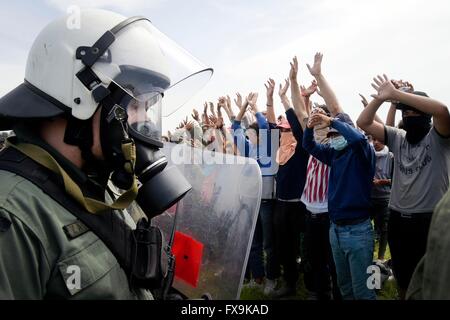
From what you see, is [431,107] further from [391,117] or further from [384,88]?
[391,117]

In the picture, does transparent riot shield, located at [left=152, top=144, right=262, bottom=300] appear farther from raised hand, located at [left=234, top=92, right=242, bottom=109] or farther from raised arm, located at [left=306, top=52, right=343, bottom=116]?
raised hand, located at [left=234, top=92, right=242, bottom=109]

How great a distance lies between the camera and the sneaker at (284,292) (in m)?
4.57

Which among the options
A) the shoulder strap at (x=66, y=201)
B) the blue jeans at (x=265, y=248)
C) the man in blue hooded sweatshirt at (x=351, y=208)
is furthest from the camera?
the blue jeans at (x=265, y=248)

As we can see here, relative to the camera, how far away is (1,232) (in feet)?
3.49

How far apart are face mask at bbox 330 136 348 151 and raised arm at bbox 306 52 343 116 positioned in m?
0.39

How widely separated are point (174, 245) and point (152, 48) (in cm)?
95

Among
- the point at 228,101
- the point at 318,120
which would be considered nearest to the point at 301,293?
the point at 318,120

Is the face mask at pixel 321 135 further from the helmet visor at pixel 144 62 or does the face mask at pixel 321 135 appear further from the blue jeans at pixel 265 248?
the helmet visor at pixel 144 62

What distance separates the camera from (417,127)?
3432 millimetres

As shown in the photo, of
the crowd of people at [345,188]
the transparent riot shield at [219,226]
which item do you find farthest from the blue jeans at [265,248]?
the transparent riot shield at [219,226]

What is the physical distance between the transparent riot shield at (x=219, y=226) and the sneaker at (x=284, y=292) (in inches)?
120

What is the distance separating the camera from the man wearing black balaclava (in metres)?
3.23
